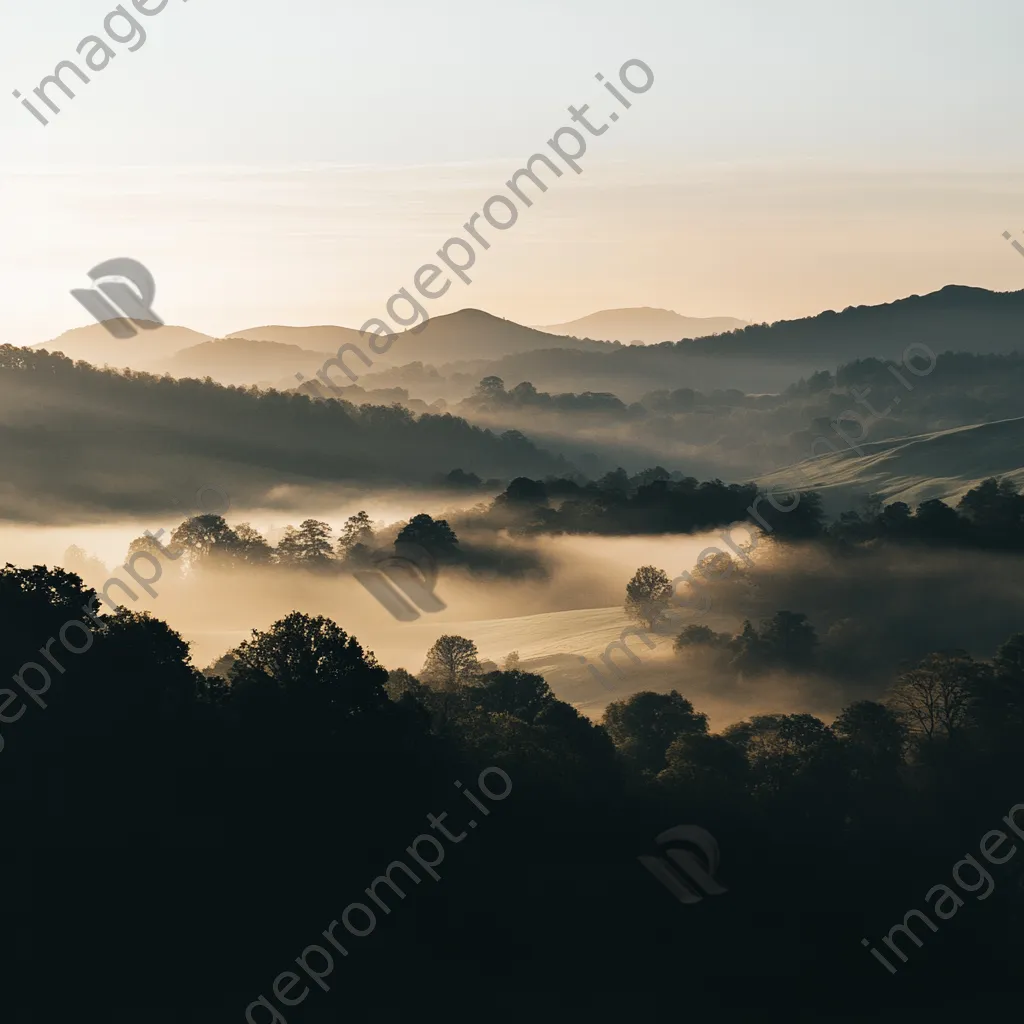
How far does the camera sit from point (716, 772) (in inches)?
3091

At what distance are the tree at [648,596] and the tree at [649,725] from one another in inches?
2379

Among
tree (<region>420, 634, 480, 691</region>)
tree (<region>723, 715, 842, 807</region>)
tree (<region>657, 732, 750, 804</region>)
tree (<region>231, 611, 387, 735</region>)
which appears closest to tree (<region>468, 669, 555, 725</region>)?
tree (<region>420, 634, 480, 691</region>)

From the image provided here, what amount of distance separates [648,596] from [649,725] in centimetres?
7035

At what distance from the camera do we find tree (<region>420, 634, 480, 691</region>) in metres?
110

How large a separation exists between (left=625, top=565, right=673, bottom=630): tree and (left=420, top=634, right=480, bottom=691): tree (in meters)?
47.5

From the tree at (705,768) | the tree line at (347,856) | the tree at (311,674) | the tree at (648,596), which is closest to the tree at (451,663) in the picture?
the tree at (705,768)

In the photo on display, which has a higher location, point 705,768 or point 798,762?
point 798,762

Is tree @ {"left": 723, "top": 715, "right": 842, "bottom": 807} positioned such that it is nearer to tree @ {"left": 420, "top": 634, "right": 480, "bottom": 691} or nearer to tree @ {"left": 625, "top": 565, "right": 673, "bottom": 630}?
tree @ {"left": 420, "top": 634, "right": 480, "bottom": 691}

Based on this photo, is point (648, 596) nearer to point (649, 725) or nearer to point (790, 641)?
point (790, 641)

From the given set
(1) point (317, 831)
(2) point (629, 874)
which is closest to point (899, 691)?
(2) point (629, 874)

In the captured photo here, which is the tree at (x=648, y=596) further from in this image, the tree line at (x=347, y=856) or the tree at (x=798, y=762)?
the tree line at (x=347, y=856)

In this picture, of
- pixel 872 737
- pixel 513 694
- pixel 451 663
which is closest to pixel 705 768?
pixel 872 737

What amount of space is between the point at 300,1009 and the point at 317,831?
7539 millimetres

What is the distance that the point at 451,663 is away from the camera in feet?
376
